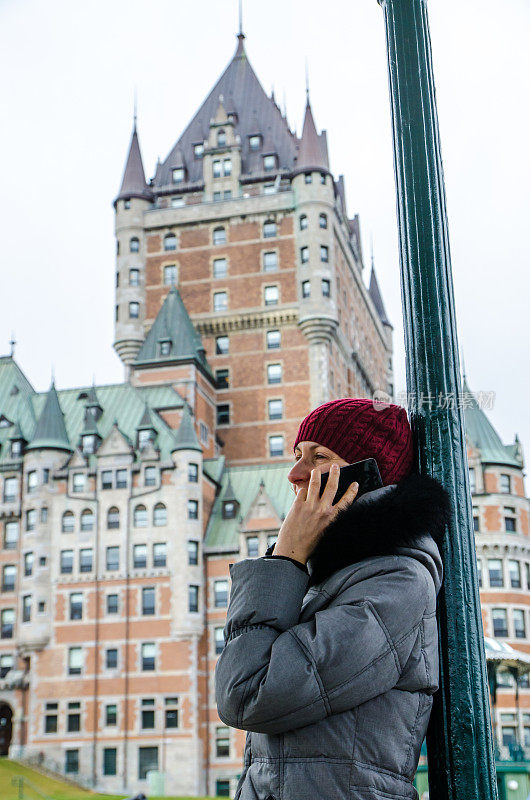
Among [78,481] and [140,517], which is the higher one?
[78,481]

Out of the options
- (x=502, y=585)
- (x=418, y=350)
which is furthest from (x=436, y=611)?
(x=502, y=585)

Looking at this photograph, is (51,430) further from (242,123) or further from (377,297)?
(377,297)

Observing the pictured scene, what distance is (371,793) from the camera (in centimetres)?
225

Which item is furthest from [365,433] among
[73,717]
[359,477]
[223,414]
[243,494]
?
[223,414]

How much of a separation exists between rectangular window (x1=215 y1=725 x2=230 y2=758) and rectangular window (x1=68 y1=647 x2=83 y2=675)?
22.0 feet

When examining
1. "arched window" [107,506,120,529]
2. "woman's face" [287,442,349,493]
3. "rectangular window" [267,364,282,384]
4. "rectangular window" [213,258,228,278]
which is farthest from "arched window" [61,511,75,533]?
"woman's face" [287,442,349,493]

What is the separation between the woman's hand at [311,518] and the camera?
2539mm

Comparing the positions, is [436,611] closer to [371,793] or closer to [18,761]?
[371,793]

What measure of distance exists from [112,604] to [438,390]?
42.9 m

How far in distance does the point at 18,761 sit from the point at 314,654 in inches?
1723

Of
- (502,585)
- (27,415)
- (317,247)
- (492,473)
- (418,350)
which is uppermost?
(317,247)

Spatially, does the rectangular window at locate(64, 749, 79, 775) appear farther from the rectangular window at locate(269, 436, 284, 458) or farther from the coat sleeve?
the coat sleeve

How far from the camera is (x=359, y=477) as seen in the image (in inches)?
103

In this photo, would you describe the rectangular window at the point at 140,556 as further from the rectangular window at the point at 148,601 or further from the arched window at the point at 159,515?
the arched window at the point at 159,515
